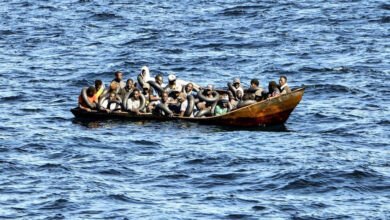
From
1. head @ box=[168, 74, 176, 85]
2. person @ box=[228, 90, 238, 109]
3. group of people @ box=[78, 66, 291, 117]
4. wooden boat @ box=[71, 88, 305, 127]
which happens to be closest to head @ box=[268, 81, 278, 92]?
group of people @ box=[78, 66, 291, 117]

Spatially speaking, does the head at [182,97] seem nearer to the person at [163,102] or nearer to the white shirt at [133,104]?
the person at [163,102]

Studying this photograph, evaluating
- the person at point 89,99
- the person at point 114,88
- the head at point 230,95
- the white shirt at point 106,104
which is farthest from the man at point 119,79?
the head at point 230,95

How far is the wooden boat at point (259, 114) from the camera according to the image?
3575 centimetres

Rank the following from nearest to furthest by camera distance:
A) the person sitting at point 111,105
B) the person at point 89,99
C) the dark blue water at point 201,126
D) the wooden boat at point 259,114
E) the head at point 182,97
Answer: the dark blue water at point 201,126 < the wooden boat at point 259,114 < the head at point 182,97 < the person sitting at point 111,105 < the person at point 89,99

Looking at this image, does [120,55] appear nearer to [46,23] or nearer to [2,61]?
[2,61]

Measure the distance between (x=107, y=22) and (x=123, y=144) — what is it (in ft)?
108

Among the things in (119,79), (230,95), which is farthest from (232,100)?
(119,79)

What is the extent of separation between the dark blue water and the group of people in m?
0.65

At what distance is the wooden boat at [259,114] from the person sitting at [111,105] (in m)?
0.48

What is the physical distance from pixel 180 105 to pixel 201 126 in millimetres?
1287

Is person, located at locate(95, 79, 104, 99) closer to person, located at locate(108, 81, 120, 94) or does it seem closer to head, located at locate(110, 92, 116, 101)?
person, located at locate(108, 81, 120, 94)

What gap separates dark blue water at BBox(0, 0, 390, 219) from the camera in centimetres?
2725

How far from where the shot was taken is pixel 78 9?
7156 cm

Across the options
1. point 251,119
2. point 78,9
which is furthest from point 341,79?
point 78,9
